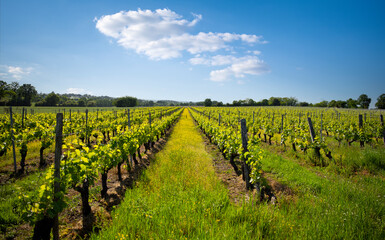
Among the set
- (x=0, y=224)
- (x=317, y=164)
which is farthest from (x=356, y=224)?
(x=0, y=224)

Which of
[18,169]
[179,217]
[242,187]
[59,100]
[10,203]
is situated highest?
[59,100]

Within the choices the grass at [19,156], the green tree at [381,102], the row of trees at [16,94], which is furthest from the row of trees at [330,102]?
the grass at [19,156]

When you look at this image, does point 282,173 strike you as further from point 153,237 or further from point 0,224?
point 0,224

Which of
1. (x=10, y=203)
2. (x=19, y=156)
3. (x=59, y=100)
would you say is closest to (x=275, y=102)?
(x=19, y=156)

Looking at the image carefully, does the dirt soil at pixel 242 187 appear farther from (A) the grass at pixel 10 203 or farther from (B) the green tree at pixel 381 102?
(B) the green tree at pixel 381 102

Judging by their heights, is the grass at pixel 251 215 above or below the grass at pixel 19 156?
above

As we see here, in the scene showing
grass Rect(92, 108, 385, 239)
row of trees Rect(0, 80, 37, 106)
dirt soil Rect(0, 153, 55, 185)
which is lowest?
dirt soil Rect(0, 153, 55, 185)

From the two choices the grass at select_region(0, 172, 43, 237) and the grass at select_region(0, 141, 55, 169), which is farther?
the grass at select_region(0, 141, 55, 169)

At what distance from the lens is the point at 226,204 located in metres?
4.06

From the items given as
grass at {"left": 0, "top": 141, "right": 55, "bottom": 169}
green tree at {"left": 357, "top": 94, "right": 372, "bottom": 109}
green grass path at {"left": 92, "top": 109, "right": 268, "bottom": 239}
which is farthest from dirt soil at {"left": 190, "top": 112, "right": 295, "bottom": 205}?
green tree at {"left": 357, "top": 94, "right": 372, "bottom": 109}

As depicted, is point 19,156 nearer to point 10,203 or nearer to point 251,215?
point 10,203

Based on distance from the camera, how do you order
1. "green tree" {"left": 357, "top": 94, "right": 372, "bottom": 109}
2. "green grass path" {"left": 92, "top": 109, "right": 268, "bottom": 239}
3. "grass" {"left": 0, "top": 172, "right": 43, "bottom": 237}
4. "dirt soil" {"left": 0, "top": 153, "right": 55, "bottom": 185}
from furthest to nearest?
"green tree" {"left": 357, "top": 94, "right": 372, "bottom": 109}, "dirt soil" {"left": 0, "top": 153, "right": 55, "bottom": 185}, "grass" {"left": 0, "top": 172, "right": 43, "bottom": 237}, "green grass path" {"left": 92, "top": 109, "right": 268, "bottom": 239}

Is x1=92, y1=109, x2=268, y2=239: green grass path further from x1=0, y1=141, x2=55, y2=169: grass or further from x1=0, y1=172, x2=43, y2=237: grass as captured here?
x1=0, y1=141, x2=55, y2=169: grass

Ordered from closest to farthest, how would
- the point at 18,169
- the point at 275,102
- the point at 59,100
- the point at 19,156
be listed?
the point at 18,169, the point at 19,156, the point at 59,100, the point at 275,102
